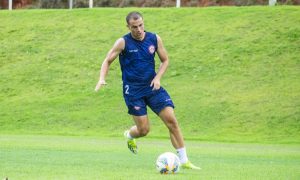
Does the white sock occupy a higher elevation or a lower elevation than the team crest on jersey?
lower

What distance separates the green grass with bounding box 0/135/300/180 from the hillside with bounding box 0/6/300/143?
9.33 metres

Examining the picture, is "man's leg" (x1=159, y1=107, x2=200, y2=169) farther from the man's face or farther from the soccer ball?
the man's face

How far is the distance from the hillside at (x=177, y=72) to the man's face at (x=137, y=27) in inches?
545

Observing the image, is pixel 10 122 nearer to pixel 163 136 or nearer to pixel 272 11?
pixel 163 136

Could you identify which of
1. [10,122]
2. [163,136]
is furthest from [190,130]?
[10,122]

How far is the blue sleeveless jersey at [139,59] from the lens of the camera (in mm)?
15500

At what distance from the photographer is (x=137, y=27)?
50.0 feet

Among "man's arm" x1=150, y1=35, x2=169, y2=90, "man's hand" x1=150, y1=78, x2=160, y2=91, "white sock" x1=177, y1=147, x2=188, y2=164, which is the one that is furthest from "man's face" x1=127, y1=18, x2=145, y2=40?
"white sock" x1=177, y1=147, x2=188, y2=164

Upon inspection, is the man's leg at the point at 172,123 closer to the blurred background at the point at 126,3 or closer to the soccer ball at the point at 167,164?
the soccer ball at the point at 167,164

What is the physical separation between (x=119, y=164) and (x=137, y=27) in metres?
2.35

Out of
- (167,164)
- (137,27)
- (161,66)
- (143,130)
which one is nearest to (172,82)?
(143,130)

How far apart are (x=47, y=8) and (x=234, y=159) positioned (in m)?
31.7

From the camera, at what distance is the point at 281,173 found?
14.4 m

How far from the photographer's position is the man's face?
1514cm
